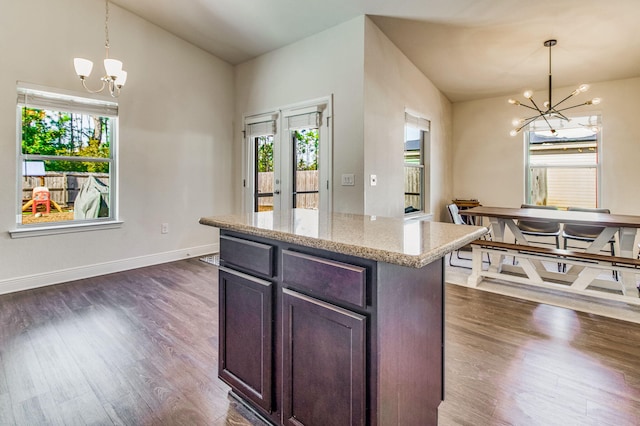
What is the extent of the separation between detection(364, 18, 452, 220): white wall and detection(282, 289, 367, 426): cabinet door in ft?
8.21

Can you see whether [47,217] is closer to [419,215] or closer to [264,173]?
[264,173]

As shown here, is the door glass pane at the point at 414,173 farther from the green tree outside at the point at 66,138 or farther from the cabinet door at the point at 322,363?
the green tree outside at the point at 66,138

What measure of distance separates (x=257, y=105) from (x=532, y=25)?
11.3ft

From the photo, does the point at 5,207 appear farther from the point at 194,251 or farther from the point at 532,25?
the point at 532,25

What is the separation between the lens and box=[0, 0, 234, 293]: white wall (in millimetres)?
3324

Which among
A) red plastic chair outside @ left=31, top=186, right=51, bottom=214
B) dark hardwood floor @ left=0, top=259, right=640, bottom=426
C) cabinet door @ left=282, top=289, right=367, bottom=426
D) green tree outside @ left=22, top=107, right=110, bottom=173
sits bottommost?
dark hardwood floor @ left=0, top=259, right=640, bottom=426

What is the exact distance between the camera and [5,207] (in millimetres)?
3299

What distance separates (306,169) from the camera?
14.2ft

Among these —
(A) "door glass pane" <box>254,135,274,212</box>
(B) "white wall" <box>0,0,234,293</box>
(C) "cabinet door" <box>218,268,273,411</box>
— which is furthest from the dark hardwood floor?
(A) "door glass pane" <box>254,135,274,212</box>

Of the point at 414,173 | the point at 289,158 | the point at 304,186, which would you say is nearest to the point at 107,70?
the point at 289,158

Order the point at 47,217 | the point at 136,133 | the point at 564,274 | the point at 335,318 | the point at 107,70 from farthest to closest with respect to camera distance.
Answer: the point at 136,133, the point at 47,217, the point at 564,274, the point at 107,70, the point at 335,318

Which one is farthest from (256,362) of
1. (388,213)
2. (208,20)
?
(208,20)

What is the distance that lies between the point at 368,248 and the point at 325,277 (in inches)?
9.1

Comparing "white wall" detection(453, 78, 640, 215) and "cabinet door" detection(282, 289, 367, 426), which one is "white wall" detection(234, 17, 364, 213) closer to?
"cabinet door" detection(282, 289, 367, 426)
